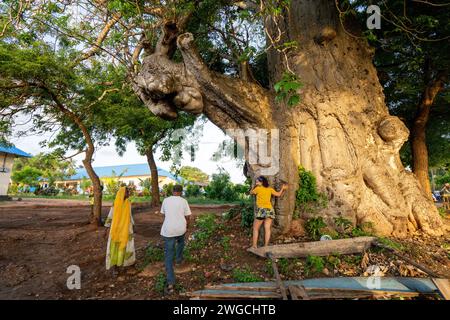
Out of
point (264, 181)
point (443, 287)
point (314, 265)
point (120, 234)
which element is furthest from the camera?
point (264, 181)

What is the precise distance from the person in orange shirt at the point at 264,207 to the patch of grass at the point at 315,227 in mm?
1005

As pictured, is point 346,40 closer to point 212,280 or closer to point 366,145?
point 366,145

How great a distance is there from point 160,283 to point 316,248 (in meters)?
2.95

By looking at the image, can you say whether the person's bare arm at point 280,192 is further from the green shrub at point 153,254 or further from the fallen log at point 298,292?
the green shrub at point 153,254

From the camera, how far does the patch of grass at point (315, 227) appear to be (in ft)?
19.1

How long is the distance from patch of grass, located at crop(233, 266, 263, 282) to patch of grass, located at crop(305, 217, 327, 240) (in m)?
1.79

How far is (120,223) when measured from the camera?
212 inches

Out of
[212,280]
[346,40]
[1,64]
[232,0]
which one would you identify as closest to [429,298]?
[212,280]

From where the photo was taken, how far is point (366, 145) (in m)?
6.35

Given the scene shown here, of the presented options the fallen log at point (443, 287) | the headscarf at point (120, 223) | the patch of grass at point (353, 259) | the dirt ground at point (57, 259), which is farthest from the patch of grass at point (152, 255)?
the fallen log at point (443, 287)

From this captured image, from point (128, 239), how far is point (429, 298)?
200 inches

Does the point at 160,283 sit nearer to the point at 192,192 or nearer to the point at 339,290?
the point at 339,290

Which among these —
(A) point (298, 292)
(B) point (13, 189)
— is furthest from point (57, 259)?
(B) point (13, 189)
